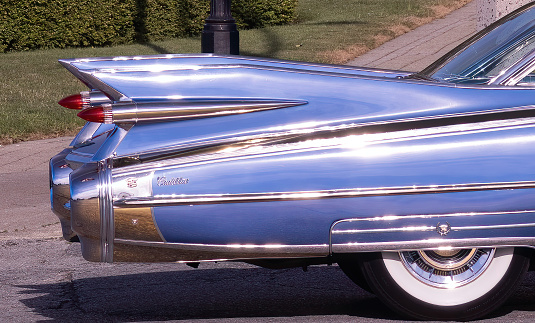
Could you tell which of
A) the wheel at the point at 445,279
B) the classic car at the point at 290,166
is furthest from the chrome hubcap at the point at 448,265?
the classic car at the point at 290,166

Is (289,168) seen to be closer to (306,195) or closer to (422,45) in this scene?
(306,195)

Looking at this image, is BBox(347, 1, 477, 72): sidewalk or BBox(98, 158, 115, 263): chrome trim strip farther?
BBox(347, 1, 477, 72): sidewalk

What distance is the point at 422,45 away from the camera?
16.6 meters

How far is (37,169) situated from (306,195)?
5568mm

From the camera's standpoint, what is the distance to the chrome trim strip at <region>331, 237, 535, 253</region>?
4238mm

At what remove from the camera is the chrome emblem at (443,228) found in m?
4.23

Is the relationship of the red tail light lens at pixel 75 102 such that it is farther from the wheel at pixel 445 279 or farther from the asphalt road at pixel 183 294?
the wheel at pixel 445 279

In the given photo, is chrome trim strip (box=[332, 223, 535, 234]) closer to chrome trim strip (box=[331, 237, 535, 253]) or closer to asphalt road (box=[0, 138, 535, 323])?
chrome trim strip (box=[331, 237, 535, 253])

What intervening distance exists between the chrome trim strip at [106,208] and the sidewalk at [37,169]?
2.94 metres

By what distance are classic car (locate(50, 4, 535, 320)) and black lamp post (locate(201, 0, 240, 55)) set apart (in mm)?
6374

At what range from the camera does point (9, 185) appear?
8516 millimetres

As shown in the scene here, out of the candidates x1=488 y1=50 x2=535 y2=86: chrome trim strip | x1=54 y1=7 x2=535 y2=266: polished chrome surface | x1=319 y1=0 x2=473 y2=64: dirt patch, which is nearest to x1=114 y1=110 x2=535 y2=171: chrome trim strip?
x1=54 y1=7 x2=535 y2=266: polished chrome surface

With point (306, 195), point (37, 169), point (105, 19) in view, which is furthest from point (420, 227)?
point (105, 19)

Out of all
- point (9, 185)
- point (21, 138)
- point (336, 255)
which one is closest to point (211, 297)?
point (336, 255)
